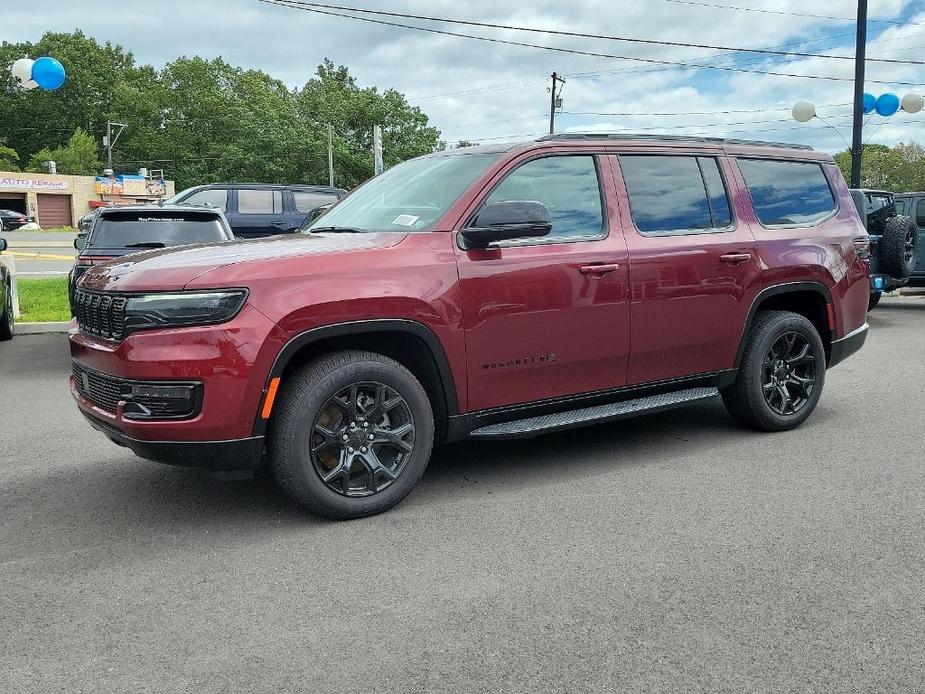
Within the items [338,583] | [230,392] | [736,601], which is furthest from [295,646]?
[736,601]

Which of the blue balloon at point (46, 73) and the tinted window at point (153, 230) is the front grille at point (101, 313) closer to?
the tinted window at point (153, 230)

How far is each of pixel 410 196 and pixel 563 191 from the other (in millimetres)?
863

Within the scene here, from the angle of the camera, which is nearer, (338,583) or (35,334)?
(338,583)

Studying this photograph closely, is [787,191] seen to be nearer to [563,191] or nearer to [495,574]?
[563,191]

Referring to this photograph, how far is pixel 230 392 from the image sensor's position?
3.85 meters

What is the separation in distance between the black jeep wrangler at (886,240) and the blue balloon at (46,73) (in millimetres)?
13180

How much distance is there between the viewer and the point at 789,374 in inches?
233

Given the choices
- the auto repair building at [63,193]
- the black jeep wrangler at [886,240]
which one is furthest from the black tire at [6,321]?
the auto repair building at [63,193]

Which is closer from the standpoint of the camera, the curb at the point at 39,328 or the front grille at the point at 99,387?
the front grille at the point at 99,387

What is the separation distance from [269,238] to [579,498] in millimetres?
2178

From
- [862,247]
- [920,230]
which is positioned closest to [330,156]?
[920,230]

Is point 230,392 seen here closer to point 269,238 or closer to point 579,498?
point 269,238

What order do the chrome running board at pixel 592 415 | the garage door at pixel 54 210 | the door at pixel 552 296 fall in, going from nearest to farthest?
the door at pixel 552 296 → the chrome running board at pixel 592 415 → the garage door at pixel 54 210

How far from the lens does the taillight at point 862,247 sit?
20.2 feet
